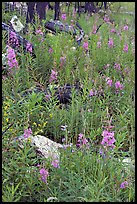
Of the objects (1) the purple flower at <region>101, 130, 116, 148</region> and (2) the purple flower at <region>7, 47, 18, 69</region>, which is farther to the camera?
(2) the purple flower at <region>7, 47, 18, 69</region>

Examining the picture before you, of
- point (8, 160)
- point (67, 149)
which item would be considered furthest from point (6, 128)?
point (67, 149)

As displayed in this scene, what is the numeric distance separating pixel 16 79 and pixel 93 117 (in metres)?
0.97

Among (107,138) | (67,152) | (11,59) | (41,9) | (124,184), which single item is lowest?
(124,184)

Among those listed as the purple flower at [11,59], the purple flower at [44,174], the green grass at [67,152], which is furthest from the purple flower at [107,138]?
the purple flower at [11,59]

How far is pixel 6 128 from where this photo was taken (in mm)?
3219

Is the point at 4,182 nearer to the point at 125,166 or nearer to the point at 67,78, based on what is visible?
the point at 125,166

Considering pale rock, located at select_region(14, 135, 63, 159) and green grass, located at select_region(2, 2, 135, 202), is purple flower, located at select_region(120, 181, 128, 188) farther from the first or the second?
pale rock, located at select_region(14, 135, 63, 159)

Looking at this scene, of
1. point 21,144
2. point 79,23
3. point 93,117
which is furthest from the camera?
point 79,23

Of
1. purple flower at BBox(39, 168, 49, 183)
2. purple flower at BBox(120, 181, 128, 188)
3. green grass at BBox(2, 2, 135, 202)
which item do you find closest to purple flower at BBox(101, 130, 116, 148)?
green grass at BBox(2, 2, 135, 202)

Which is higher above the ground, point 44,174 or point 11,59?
point 11,59

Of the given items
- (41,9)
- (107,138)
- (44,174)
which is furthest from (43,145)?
(41,9)

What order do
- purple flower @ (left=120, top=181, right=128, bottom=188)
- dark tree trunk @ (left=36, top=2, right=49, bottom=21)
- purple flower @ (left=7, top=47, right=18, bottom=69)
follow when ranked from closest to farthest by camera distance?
1. purple flower @ (left=120, top=181, right=128, bottom=188)
2. purple flower @ (left=7, top=47, right=18, bottom=69)
3. dark tree trunk @ (left=36, top=2, right=49, bottom=21)

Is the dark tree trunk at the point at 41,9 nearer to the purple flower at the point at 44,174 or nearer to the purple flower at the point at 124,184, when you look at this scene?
the purple flower at the point at 44,174

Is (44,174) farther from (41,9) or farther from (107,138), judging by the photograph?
(41,9)
